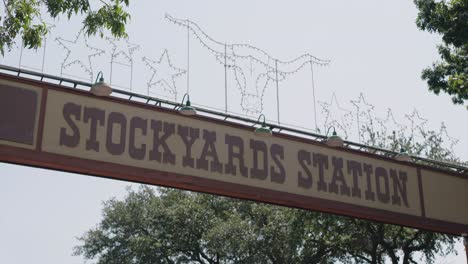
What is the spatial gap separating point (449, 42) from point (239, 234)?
637 inches

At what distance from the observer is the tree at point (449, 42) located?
16.6 metres

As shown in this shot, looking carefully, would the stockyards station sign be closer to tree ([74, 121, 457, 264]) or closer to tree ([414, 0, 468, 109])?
tree ([414, 0, 468, 109])

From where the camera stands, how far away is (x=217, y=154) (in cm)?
1295

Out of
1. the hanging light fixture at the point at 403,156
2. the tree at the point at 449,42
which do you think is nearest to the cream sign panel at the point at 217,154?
the hanging light fixture at the point at 403,156

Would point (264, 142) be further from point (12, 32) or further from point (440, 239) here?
point (440, 239)

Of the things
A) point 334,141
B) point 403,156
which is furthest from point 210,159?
point 403,156

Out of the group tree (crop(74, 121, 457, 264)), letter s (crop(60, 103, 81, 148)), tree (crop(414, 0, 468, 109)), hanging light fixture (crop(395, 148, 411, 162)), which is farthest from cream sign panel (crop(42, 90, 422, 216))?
tree (crop(74, 121, 457, 264))

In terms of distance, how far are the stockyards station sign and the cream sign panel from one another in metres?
0.02

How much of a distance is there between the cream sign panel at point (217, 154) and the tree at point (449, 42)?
9.41ft

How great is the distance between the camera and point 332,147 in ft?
47.5

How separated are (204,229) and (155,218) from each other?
3.23 m

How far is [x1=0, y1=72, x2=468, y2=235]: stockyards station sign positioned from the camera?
11469mm

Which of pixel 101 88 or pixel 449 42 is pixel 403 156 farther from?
pixel 101 88

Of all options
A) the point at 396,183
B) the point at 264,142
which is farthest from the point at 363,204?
the point at 264,142
